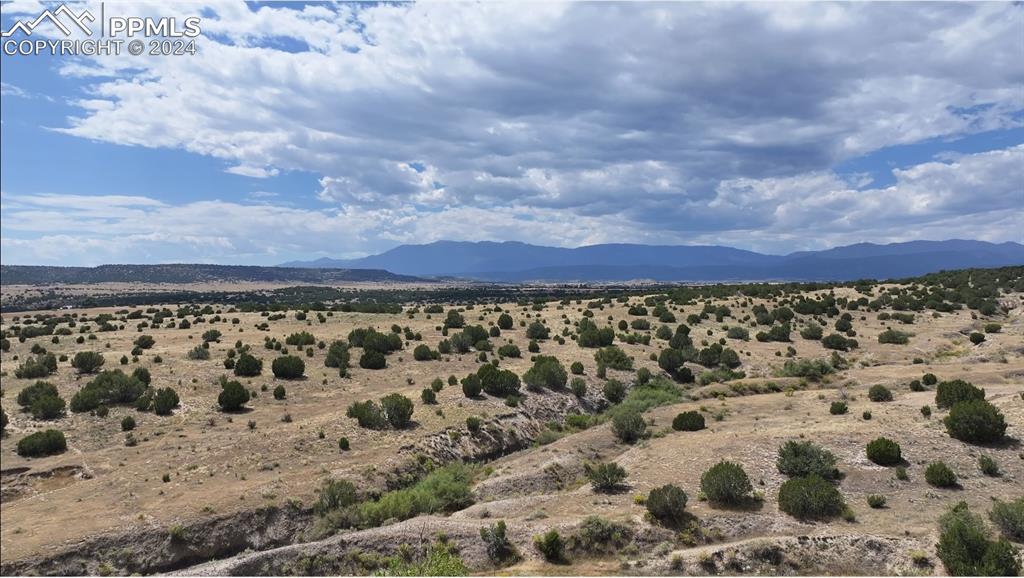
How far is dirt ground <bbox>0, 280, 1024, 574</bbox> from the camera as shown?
56.5 ft

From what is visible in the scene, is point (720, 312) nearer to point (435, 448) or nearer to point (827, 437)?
point (827, 437)

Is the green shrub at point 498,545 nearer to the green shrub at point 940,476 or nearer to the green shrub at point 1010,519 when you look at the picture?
the green shrub at point 1010,519

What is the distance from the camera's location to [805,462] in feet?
62.5

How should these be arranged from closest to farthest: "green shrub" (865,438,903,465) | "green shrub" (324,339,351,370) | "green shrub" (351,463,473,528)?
"green shrub" (865,438,903,465)
"green shrub" (351,463,473,528)
"green shrub" (324,339,351,370)

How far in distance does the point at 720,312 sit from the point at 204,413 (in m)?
48.3

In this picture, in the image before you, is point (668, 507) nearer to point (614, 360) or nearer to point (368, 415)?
point (368, 415)

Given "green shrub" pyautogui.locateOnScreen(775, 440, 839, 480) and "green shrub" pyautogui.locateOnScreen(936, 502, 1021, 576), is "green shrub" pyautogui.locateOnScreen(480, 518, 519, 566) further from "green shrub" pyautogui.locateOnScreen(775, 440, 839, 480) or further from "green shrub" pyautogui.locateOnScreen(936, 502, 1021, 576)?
"green shrub" pyautogui.locateOnScreen(936, 502, 1021, 576)

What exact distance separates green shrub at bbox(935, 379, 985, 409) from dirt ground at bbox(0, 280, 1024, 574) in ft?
3.52

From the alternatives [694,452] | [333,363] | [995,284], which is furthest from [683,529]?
[995,284]

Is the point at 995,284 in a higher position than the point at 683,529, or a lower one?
higher

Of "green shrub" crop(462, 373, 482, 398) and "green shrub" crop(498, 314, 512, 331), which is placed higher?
"green shrub" crop(498, 314, 512, 331)

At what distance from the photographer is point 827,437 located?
21.8 meters

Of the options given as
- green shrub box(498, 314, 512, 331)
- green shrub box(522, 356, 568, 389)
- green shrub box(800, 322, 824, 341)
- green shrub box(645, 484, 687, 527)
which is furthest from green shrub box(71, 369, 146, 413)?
green shrub box(800, 322, 824, 341)

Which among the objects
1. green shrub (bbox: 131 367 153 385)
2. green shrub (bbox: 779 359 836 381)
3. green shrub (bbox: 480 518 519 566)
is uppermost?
green shrub (bbox: 131 367 153 385)
